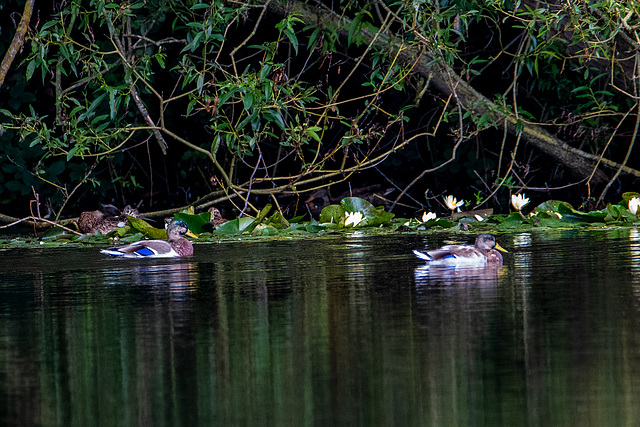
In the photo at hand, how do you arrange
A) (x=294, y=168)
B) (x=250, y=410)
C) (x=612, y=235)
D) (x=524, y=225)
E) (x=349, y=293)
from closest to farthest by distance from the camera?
(x=250, y=410) → (x=349, y=293) → (x=612, y=235) → (x=524, y=225) → (x=294, y=168)

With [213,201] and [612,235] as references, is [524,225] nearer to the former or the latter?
[612,235]

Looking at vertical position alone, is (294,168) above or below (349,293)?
above

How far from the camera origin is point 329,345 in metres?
3.81

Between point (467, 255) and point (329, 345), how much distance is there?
2.60m

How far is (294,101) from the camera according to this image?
9.22 m

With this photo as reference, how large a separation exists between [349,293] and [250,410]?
7.26 ft

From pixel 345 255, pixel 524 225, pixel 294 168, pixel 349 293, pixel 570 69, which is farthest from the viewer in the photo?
pixel 294 168

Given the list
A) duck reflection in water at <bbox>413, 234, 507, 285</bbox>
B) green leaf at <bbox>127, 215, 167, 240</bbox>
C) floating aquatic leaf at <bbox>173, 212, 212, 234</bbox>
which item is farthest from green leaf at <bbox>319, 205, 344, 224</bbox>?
duck reflection in water at <bbox>413, 234, 507, 285</bbox>

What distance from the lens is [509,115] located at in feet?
34.2

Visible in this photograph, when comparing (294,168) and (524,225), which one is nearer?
(524,225)

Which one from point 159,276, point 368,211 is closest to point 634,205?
point 368,211

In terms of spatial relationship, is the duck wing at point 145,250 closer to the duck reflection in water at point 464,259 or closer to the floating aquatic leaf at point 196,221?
the floating aquatic leaf at point 196,221

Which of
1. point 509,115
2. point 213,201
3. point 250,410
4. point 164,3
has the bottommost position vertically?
point 250,410

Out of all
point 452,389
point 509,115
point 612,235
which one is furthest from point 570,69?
point 452,389
